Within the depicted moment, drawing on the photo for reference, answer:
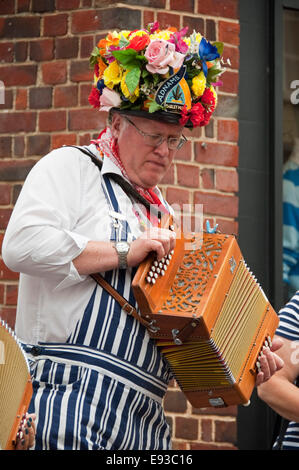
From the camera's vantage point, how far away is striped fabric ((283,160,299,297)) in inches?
201

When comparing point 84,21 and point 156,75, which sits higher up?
point 84,21

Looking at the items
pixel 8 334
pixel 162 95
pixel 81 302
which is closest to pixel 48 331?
pixel 81 302

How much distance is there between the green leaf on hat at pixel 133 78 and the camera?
10.9ft

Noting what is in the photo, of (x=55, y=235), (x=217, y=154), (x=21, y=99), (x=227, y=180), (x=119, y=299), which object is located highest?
(x=21, y=99)

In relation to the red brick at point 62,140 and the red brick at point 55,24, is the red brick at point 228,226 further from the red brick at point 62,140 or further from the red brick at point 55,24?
the red brick at point 55,24

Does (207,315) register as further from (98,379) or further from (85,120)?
(85,120)

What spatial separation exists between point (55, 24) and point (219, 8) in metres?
0.89

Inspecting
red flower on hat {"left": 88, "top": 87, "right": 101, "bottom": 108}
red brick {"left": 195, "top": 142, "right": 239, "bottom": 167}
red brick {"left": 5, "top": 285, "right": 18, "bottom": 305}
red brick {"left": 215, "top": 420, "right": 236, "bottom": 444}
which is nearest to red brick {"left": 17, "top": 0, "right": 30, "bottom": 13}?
red brick {"left": 195, "top": 142, "right": 239, "bottom": 167}

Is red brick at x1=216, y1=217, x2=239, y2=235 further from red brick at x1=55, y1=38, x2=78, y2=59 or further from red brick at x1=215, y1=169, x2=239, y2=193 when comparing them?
red brick at x1=55, y1=38, x2=78, y2=59

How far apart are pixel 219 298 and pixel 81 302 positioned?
0.47 m

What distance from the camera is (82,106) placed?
4777 millimetres

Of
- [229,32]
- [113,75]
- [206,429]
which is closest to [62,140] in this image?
[229,32]

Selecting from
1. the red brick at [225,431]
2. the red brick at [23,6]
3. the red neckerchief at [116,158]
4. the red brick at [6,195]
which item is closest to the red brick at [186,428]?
the red brick at [225,431]

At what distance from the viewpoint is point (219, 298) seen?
3.13 metres
